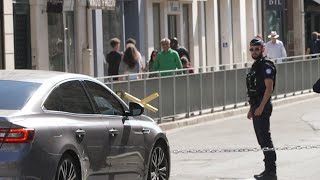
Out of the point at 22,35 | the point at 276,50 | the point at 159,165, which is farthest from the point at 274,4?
the point at 159,165

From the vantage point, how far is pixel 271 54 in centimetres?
2692

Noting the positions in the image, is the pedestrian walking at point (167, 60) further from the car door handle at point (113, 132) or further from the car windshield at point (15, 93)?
the car windshield at point (15, 93)

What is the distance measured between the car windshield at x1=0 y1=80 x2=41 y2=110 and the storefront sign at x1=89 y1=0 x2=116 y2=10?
1645 cm

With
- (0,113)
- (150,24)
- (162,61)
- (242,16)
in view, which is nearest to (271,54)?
(150,24)

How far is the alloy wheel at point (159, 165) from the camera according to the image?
33.9 feet

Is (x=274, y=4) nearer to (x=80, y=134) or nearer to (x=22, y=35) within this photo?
(x=22, y=35)

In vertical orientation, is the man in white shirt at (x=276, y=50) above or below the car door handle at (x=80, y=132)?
above

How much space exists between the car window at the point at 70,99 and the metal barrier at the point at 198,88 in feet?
26.9

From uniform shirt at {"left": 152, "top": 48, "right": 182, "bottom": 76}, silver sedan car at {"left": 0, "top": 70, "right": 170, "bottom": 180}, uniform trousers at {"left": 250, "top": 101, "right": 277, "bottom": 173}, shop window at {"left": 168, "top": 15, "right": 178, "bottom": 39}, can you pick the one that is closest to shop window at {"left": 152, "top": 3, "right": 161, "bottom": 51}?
shop window at {"left": 168, "top": 15, "right": 178, "bottom": 39}

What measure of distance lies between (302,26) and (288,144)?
2735 cm

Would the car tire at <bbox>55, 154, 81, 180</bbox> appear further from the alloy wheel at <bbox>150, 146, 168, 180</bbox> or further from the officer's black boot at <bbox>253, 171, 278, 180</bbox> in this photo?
the officer's black boot at <bbox>253, 171, 278, 180</bbox>

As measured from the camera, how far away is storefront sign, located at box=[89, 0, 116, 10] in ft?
81.7

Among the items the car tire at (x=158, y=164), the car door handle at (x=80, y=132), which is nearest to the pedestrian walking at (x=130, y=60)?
the car tire at (x=158, y=164)

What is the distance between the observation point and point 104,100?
9.66m
